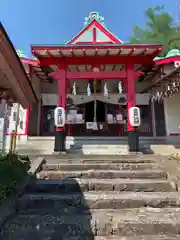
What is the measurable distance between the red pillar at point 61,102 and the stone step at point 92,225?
407cm

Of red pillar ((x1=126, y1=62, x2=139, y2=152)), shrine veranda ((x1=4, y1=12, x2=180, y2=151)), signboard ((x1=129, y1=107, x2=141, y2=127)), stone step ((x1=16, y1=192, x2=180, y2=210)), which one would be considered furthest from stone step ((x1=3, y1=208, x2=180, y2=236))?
shrine veranda ((x1=4, y1=12, x2=180, y2=151))

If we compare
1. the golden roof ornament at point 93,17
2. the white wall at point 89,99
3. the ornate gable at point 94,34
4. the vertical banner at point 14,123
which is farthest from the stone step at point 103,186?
the golden roof ornament at point 93,17

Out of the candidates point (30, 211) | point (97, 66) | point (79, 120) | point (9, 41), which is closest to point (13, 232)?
point (30, 211)

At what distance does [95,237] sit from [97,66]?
21.5 feet

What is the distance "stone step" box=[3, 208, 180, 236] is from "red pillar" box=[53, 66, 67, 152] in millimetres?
4074

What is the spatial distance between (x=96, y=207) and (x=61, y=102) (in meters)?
4.80

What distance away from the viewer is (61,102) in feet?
23.6

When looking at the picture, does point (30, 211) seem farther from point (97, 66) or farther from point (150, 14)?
point (150, 14)

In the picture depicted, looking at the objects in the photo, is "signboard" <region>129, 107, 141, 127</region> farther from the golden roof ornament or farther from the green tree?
the green tree

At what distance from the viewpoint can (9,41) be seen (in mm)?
2490

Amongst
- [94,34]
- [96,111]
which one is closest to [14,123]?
[96,111]

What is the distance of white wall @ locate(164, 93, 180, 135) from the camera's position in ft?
31.6

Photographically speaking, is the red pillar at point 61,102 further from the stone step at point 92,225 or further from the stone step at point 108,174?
the stone step at point 92,225

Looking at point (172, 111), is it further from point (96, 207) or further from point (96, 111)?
point (96, 207)
